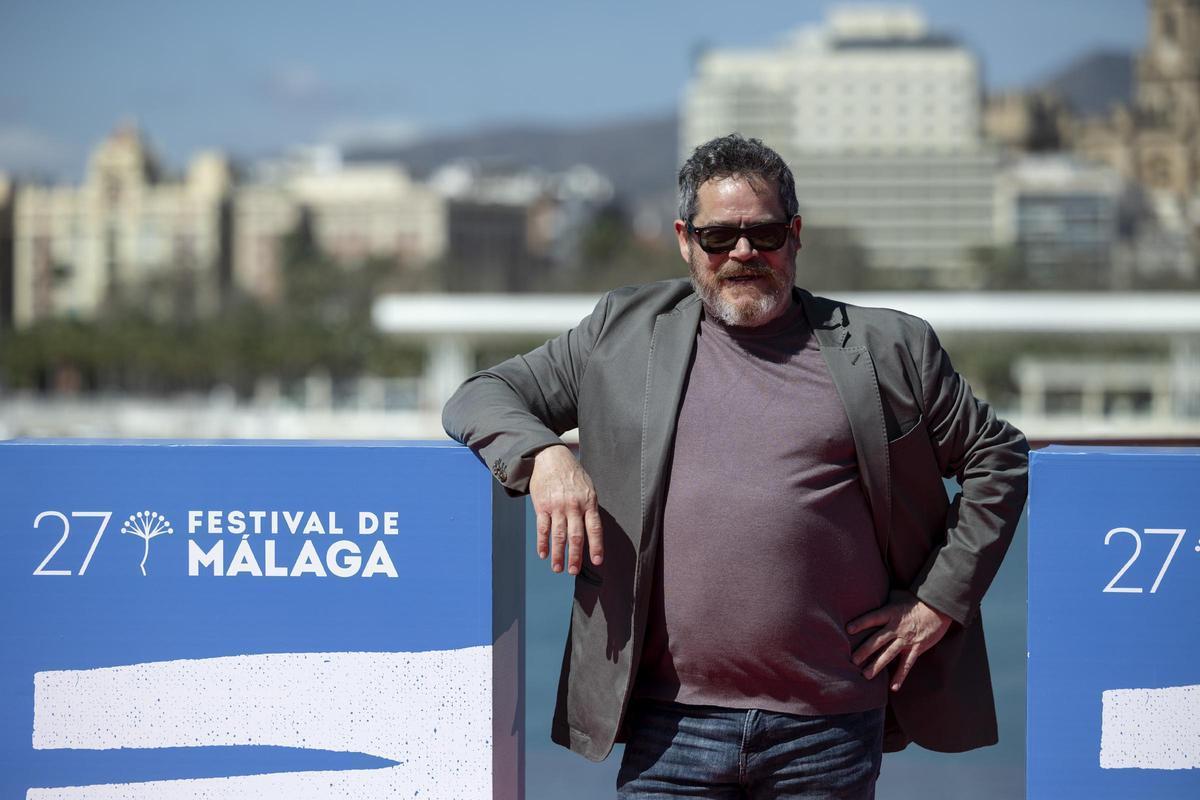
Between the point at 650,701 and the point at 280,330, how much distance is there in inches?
2963

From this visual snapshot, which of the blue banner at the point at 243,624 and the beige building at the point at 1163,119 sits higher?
the beige building at the point at 1163,119

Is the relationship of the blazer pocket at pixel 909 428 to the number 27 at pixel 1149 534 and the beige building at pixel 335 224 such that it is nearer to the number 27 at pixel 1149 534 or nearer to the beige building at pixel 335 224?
the number 27 at pixel 1149 534

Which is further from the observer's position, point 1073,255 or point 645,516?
point 1073,255

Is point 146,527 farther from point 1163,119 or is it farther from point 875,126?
point 1163,119

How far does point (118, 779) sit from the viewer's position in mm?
3131

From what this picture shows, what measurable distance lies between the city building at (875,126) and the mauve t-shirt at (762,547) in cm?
11057

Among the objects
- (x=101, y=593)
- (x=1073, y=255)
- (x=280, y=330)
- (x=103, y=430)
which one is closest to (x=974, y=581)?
(x=101, y=593)

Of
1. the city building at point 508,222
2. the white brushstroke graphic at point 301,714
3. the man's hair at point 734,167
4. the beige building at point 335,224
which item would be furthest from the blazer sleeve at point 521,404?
the beige building at point 335,224

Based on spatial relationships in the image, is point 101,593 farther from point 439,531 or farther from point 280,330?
point 280,330

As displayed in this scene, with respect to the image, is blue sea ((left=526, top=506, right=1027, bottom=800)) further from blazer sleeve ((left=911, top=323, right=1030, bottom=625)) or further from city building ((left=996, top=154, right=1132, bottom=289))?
city building ((left=996, top=154, right=1132, bottom=289))

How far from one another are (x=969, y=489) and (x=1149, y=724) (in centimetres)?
52

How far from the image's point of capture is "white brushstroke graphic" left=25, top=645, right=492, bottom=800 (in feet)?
10.1

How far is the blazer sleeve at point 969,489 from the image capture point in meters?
2.89

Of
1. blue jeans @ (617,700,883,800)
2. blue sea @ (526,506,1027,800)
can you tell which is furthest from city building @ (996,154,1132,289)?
blue jeans @ (617,700,883,800)
